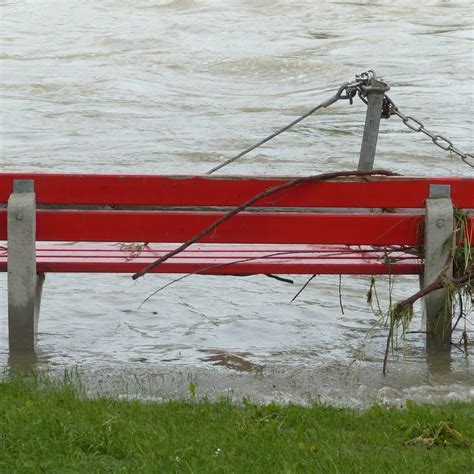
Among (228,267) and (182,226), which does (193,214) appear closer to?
(182,226)

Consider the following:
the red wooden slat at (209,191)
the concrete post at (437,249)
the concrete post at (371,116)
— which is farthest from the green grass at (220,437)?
the concrete post at (371,116)

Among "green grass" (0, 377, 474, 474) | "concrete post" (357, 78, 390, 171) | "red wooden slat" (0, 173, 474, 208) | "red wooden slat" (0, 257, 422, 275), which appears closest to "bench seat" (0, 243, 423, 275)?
"red wooden slat" (0, 257, 422, 275)

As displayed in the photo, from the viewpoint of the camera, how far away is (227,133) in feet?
64.5

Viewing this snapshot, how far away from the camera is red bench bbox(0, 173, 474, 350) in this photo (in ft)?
23.4

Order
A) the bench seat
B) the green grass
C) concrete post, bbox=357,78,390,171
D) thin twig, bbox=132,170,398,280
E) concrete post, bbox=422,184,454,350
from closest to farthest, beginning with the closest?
the green grass → thin twig, bbox=132,170,398,280 → concrete post, bbox=422,184,454,350 → the bench seat → concrete post, bbox=357,78,390,171

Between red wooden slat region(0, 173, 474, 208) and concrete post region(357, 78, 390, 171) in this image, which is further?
concrete post region(357, 78, 390, 171)

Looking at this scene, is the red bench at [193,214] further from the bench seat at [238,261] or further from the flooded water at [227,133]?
the flooded water at [227,133]

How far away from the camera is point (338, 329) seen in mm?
8602

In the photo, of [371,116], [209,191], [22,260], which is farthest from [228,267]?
[371,116]

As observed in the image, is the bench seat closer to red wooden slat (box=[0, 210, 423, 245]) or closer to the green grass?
red wooden slat (box=[0, 210, 423, 245])

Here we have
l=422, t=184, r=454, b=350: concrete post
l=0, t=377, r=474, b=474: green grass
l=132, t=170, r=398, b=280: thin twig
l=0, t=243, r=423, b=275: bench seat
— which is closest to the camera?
l=0, t=377, r=474, b=474: green grass

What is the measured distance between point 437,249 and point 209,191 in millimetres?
1341

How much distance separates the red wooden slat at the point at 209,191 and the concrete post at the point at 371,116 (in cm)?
100

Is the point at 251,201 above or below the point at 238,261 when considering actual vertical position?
above
